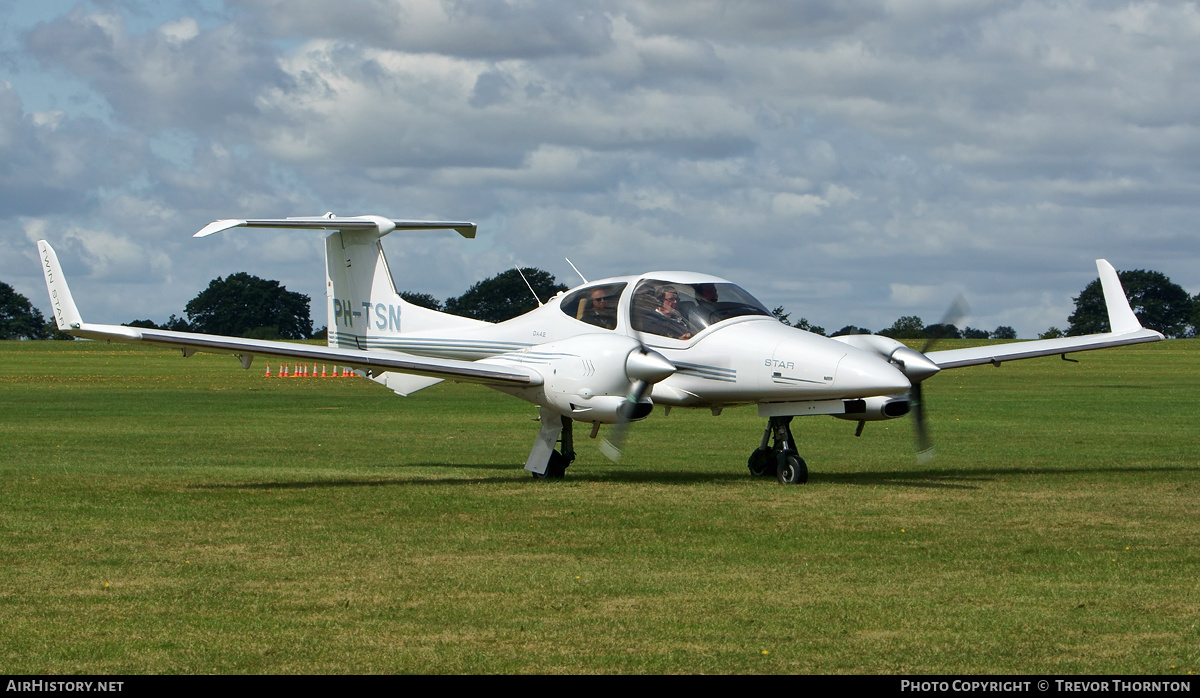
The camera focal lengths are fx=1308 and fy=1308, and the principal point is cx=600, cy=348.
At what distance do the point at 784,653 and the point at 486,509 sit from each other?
23.4 feet

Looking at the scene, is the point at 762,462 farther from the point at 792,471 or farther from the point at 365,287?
the point at 365,287

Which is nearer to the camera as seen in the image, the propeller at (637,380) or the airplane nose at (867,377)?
the airplane nose at (867,377)

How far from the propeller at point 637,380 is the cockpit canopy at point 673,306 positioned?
118 cm

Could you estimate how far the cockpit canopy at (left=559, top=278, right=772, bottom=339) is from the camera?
17109 millimetres

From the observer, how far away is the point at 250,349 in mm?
16578

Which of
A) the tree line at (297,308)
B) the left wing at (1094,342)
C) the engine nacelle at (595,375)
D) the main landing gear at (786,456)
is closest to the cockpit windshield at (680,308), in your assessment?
the engine nacelle at (595,375)

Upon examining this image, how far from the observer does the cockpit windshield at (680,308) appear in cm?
1708

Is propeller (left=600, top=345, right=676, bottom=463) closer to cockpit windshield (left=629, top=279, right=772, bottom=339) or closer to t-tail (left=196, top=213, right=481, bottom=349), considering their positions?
cockpit windshield (left=629, top=279, right=772, bottom=339)

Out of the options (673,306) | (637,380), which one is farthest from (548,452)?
(673,306)

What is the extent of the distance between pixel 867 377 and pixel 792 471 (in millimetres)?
2031

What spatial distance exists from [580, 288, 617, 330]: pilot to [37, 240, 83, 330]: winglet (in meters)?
6.46

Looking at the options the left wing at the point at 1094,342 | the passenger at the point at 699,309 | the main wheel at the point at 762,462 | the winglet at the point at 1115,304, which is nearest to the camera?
the passenger at the point at 699,309

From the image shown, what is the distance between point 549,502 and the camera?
15.0m

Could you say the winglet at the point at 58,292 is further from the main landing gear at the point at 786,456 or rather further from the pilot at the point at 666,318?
the main landing gear at the point at 786,456
